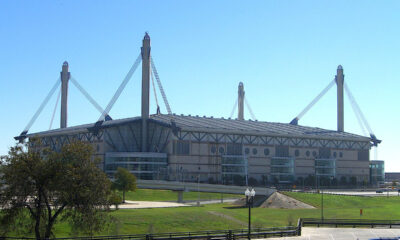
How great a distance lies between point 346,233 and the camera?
61.2m

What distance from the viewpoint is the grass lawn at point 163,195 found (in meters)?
110

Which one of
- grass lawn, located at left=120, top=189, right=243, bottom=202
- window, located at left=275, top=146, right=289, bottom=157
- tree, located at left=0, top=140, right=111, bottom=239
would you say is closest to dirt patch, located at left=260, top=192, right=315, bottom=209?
grass lawn, located at left=120, top=189, right=243, bottom=202

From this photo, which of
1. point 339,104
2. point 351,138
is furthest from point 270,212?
point 339,104

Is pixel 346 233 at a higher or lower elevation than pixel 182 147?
lower

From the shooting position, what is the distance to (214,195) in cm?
12000

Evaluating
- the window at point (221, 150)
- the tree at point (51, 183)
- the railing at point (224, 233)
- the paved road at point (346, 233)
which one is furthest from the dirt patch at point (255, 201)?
the tree at point (51, 183)

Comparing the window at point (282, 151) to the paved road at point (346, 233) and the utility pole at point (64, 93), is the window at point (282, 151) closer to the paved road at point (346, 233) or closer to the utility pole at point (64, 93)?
the utility pole at point (64, 93)

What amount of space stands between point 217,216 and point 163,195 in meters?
38.6

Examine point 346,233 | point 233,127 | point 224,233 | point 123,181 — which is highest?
point 233,127

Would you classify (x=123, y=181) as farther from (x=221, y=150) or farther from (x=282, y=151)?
(x=282, y=151)

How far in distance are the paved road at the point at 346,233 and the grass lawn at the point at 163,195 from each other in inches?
1898

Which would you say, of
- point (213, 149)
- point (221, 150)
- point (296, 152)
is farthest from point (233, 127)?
point (296, 152)

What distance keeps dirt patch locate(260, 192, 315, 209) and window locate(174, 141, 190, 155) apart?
38.7 meters

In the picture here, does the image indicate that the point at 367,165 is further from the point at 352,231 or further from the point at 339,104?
the point at 352,231
